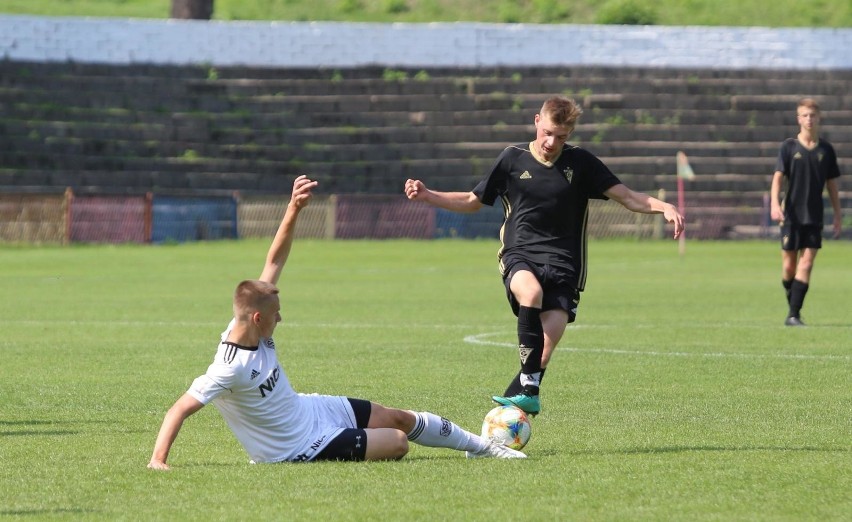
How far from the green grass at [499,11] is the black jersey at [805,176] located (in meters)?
43.6

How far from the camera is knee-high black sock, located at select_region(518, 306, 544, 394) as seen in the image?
8539 mm

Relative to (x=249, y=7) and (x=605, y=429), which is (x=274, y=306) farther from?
(x=249, y=7)

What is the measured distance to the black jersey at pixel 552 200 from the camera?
8.89 m

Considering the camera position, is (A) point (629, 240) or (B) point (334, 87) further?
(B) point (334, 87)

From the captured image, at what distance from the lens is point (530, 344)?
338 inches

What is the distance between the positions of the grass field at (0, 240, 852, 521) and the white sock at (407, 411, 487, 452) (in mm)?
115

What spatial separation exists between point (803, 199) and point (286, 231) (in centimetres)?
955

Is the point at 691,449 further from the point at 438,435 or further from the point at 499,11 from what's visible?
the point at 499,11

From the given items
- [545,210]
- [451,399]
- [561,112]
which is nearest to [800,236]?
[451,399]

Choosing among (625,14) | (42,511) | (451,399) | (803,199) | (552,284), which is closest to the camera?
(42,511)

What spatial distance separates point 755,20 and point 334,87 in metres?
22.0

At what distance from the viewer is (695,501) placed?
248 inches

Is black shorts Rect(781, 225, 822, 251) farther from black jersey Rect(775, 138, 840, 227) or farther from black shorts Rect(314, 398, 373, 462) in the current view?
black shorts Rect(314, 398, 373, 462)

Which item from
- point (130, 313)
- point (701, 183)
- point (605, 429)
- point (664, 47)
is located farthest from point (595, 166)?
point (664, 47)
